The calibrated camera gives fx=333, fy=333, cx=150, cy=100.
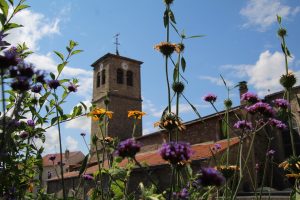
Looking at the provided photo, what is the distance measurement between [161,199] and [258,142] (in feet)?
50.9

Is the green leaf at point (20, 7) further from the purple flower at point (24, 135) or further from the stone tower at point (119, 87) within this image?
the stone tower at point (119, 87)

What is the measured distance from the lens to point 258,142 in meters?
16.6

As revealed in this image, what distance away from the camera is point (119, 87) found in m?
33.8

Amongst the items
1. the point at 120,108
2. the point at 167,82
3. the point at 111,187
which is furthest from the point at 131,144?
the point at 120,108

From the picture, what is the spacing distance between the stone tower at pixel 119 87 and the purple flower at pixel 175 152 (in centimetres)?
2963

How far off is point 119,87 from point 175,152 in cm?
3240

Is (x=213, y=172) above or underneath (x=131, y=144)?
underneath

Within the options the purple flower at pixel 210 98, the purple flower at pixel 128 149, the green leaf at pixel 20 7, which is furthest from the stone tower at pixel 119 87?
the purple flower at pixel 128 149

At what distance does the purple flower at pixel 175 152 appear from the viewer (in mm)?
1537

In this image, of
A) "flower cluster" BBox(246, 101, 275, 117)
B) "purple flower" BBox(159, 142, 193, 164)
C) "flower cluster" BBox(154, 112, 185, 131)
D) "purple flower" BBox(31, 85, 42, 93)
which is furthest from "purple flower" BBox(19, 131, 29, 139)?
"flower cluster" BBox(246, 101, 275, 117)

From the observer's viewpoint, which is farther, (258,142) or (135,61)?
(135,61)

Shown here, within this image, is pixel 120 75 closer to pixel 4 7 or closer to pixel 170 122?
pixel 170 122

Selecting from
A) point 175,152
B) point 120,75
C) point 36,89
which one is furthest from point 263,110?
point 120,75

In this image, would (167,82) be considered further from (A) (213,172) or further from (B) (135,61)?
(B) (135,61)
